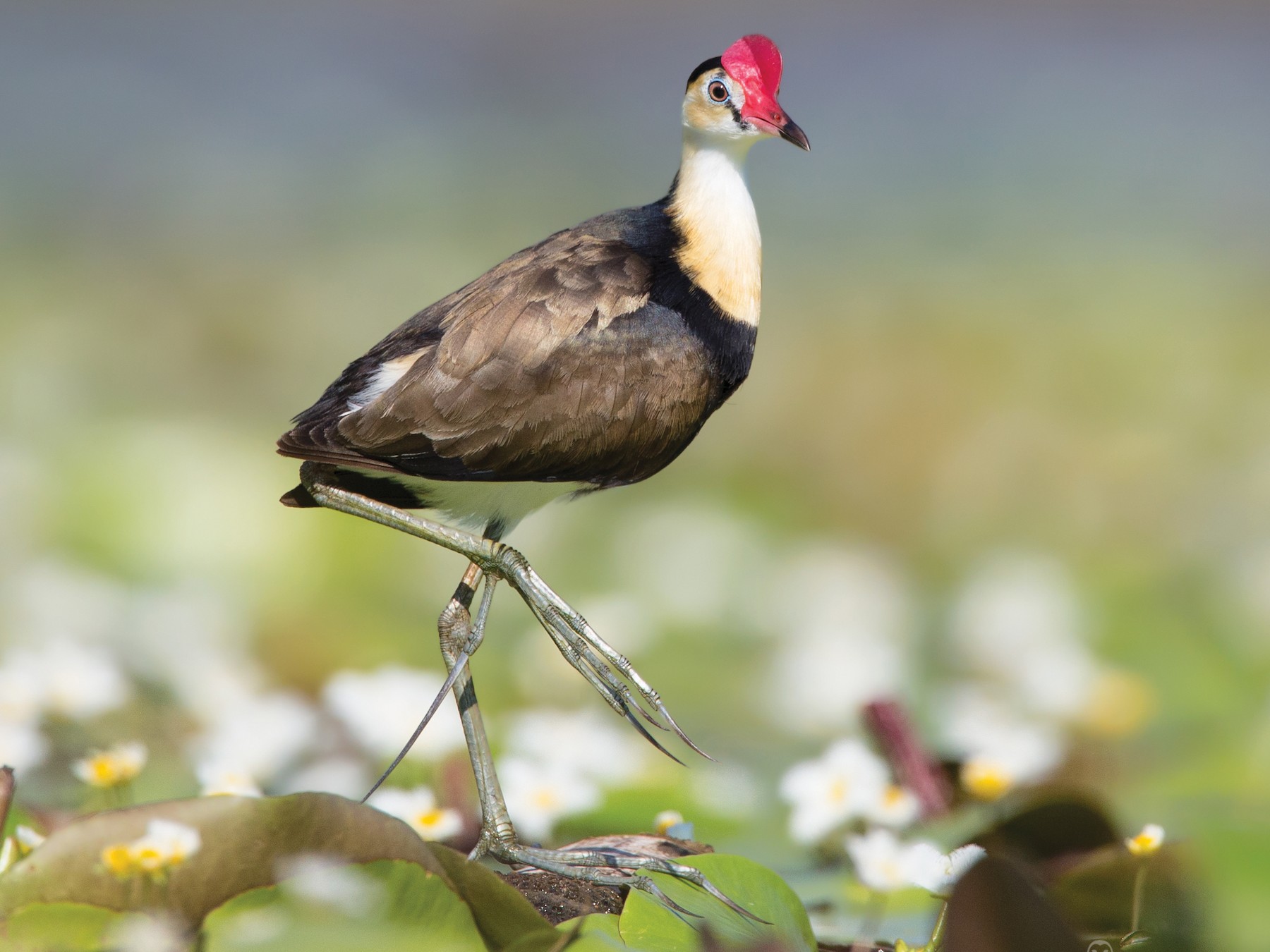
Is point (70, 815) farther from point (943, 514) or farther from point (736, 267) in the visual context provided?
point (943, 514)

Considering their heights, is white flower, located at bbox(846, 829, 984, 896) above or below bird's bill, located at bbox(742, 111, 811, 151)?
below

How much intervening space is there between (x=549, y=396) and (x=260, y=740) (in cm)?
108

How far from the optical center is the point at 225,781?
230 centimetres

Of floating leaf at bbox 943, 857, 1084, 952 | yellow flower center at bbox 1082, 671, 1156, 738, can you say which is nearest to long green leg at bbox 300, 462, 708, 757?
floating leaf at bbox 943, 857, 1084, 952

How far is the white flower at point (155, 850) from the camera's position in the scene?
1647mm

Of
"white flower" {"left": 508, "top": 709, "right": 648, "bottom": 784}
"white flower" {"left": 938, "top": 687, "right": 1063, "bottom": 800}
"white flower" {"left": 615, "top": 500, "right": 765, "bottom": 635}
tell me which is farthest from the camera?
"white flower" {"left": 615, "top": 500, "right": 765, "bottom": 635}

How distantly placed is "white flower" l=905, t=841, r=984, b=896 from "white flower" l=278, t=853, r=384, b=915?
732 mm

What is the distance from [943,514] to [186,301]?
10.0 feet

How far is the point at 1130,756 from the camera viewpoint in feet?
10.4

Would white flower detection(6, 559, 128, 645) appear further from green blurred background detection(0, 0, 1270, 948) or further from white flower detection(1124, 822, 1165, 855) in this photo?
white flower detection(1124, 822, 1165, 855)

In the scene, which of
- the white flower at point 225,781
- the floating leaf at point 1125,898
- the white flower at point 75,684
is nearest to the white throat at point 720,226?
the floating leaf at point 1125,898

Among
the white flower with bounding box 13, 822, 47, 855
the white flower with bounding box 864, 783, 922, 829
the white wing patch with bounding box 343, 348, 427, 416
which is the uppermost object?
the white wing patch with bounding box 343, 348, 427, 416

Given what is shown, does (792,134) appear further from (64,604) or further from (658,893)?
(64,604)

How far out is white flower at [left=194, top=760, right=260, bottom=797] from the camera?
227 cm
